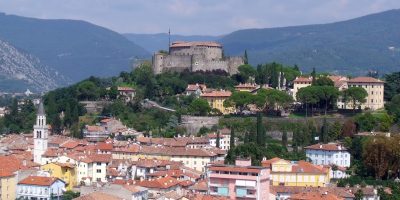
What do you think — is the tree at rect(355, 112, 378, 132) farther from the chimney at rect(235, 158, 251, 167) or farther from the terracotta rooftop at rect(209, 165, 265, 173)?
the terracotta rooftop at rect(209, 165, 265, 173)

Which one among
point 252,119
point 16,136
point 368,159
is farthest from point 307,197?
point 16,136

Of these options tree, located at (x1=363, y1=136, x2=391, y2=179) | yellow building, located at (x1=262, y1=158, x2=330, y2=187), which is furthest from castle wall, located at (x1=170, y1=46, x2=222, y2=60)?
yellow building, located at (x1=262, y1=158, x2=330, y2=187)

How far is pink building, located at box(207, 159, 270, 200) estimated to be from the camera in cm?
4531

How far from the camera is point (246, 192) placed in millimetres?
45594

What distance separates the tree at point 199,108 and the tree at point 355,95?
→ 12.3 metres

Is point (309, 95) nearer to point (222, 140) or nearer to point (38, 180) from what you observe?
point (222, 140)

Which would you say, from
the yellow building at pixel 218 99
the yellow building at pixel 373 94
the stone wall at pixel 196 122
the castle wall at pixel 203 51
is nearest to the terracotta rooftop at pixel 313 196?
the stone wall at pixel 196 122

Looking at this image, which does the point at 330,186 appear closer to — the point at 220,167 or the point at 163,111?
the point at 220,167

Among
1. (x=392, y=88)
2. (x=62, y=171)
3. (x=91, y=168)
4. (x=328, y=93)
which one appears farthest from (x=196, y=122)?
(x=62, y=171)

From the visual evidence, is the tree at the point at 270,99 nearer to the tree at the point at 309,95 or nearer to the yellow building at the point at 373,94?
the tree at the point at 309,95

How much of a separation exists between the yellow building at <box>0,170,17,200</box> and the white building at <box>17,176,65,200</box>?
42 centimetres

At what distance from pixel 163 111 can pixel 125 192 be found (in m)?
32.5

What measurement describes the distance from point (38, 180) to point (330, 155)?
2194 centimetres

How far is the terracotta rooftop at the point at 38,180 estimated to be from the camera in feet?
159
